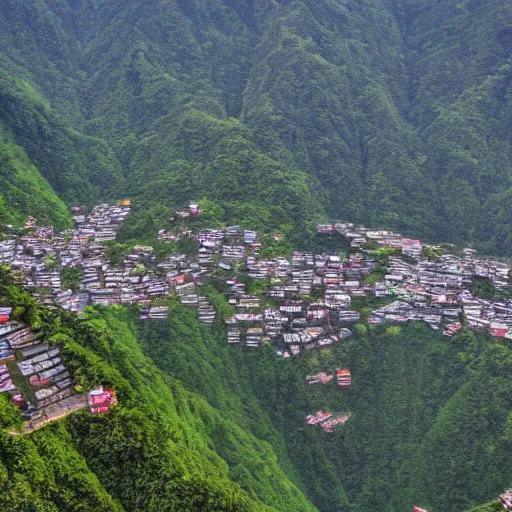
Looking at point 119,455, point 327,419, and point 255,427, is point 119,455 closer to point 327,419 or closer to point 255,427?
point 255,427

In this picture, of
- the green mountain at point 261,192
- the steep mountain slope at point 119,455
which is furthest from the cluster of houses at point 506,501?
the steep mountain slope at point 119,455

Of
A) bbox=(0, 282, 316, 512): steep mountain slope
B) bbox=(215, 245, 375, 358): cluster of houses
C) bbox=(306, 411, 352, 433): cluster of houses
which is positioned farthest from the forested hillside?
bbox=(0, 282, 316, 512): steep mountain slope

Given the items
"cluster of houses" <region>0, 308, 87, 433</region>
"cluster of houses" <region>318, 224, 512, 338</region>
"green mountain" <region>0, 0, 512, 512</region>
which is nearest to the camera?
"cluster of houses" <region>0, 308, 87, 433</region>

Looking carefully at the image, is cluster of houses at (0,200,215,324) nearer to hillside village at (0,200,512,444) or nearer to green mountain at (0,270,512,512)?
hillside village at (0,200,512,444)

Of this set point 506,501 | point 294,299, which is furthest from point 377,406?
point 506,501

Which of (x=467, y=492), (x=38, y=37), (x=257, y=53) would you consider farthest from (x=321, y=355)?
(x=38, y=37)

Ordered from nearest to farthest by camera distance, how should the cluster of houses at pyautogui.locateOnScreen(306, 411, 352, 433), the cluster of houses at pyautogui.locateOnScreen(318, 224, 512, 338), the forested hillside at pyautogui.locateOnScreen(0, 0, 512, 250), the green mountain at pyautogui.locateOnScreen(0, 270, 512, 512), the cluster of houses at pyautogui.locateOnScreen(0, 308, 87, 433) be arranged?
1. the green mountain at pyautogui.locateOnScreen(0, 270, 512, 512)
2. the cluster of houses at pyautogui.locateOnScreen(0, 308, 87, 433)
3. the cluster of houses at pyautogui.locateOnScreen(306, 411, 352, 433)
4. the cluster of houses at pyautogui.locateOnScreen(318, 224, 512, 338)
5. the forested hillside at pyautogui.locateOnScreen(0, 0, 512, 250)

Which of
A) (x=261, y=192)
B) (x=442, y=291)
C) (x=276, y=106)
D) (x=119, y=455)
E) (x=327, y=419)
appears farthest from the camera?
(x=276, y=106)
